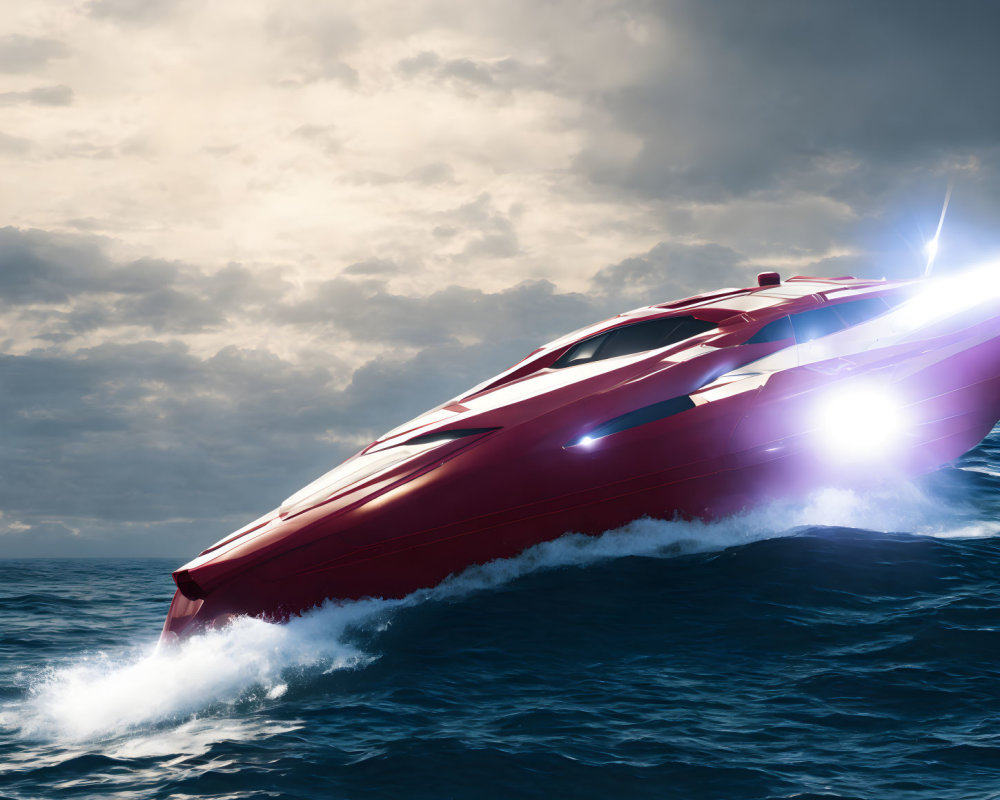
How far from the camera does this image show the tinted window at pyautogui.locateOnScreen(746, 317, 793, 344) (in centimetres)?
865

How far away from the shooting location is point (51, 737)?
5.24 metres

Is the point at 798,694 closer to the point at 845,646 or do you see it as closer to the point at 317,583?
the point at 845,646

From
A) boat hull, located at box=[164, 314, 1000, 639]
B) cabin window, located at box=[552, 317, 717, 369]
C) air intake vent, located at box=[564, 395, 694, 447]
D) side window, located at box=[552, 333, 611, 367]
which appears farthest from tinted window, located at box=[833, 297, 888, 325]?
side window, located at box=[552, 333, 611, 367]

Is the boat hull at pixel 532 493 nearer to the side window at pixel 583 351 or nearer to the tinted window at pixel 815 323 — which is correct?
the tinted window at pixel 815 323

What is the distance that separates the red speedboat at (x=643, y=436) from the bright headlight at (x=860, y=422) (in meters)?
0.02

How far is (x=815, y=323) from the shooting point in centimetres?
896

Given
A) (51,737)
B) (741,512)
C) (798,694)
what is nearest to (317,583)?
(51,737)

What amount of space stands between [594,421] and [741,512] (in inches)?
75.9

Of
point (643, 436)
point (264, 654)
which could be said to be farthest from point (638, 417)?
point (264, 654)

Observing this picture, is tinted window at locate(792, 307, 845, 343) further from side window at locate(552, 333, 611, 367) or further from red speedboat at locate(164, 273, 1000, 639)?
side window at locate(552, 333, 611, 367)

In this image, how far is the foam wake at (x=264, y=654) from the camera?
18.1ft

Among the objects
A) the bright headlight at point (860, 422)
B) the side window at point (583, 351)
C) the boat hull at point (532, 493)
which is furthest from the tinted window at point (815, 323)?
the side window at point (583, 351)

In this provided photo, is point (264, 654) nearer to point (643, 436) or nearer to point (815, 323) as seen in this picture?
point (643, 436)

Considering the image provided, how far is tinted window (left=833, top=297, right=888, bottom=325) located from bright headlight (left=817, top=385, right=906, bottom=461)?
0.82m
